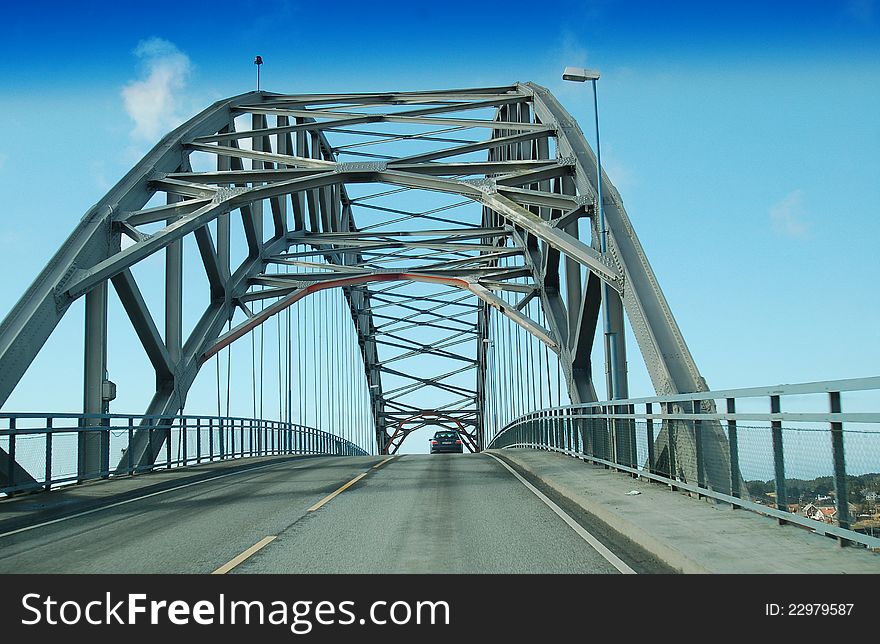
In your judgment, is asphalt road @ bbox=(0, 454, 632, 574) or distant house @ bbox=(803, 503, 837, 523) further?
asphalt road @ bbox=(0, 454, 632, 574)

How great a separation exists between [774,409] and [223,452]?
22.4 m

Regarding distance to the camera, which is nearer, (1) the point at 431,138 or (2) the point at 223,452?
(2) the point at 223,452

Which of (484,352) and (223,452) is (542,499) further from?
(484,352)

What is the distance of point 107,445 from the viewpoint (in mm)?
19703

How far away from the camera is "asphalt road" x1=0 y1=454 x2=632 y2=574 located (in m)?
8.46

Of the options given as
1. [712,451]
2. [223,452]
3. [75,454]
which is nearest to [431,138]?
[223,452]

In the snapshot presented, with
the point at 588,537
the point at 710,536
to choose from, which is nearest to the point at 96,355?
the point at 588,537

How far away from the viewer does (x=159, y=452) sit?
23.4 m

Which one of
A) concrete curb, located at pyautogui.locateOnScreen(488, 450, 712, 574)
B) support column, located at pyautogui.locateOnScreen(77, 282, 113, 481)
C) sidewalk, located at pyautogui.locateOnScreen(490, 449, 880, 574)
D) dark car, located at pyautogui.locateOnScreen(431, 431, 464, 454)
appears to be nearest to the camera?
sidewalk, located at pyautogui.locateOnScreen(490, 449, 880, 574)

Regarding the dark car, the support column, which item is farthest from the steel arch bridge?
the dark car

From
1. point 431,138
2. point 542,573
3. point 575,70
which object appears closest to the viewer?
point 542,573

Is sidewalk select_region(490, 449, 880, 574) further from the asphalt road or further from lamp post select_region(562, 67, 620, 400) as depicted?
lamp post select_region(562, 67, 620, 400)

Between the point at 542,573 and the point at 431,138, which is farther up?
the point at 431,138
